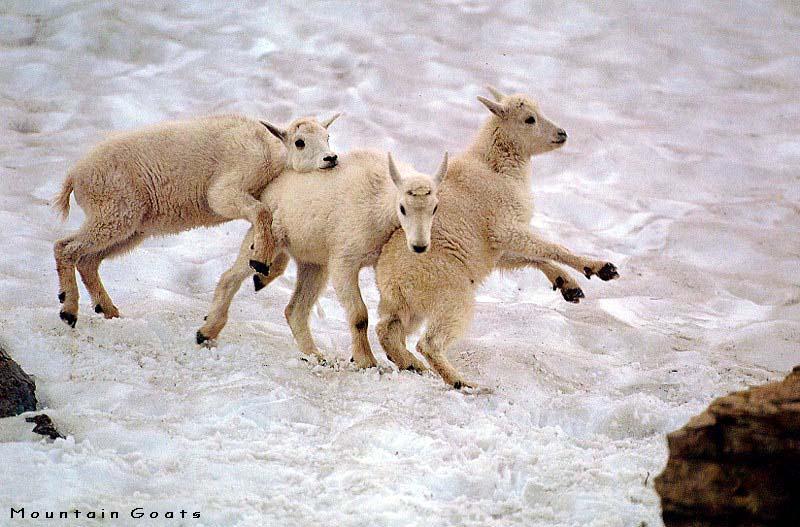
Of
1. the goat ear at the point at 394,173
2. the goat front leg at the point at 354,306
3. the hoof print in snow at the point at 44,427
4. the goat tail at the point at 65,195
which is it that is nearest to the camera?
the hoof print in snow at the point at 44,427

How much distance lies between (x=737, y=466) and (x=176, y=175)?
4567 millimetres

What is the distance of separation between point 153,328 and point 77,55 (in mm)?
7017

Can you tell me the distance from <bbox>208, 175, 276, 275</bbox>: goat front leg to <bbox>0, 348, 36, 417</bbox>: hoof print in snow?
1649 mm

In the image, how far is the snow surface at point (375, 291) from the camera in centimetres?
442

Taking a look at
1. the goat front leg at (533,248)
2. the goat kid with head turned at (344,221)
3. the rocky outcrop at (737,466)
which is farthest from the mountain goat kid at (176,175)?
the rocky outcrop at (737,466)

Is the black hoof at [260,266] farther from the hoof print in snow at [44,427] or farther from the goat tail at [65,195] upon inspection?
the hoof print in snow at [44,427]

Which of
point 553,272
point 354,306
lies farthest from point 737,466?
point 553,272

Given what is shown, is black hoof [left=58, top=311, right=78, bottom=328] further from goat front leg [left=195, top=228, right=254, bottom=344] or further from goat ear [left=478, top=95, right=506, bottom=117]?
goat ear [left=478, top=95, right=506, bottom=117]

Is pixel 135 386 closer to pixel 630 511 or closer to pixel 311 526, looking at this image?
pixel 311 526

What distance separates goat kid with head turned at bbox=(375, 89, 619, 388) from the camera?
600 centimetres

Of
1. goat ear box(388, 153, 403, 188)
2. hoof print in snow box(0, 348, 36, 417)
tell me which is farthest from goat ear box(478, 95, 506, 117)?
hoof print in snow box(0, 348, 36, 417)

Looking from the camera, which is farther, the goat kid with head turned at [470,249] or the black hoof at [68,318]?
the black hoof at [68,318]

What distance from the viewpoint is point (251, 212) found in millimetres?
6414

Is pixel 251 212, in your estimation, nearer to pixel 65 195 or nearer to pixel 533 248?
pixel 65 195
